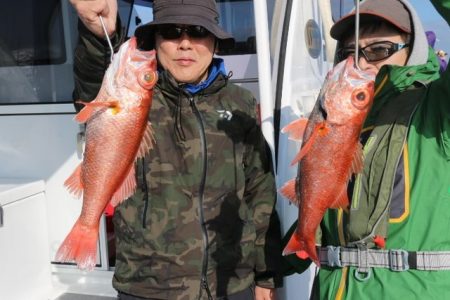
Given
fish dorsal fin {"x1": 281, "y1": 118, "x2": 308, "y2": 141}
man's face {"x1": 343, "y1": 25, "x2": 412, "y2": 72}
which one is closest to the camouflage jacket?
fish dorsal fin {"x1": 281, "y1": 118, "x2": 308, "y2": 141}

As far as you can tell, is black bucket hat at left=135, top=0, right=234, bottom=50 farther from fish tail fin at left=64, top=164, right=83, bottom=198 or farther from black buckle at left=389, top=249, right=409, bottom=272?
black buckle at left=389, top=249, right=409, bottom=272

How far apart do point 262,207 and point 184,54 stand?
0.85 m

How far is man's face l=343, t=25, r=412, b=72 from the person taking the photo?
200 cm

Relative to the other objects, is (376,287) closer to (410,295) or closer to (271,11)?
(410,295)

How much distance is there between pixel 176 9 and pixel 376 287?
4.62 ft

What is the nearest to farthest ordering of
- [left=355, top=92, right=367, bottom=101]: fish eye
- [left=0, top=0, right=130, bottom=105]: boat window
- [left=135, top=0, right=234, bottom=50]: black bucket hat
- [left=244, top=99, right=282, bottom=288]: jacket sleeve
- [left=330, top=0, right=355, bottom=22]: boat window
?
[left=355, top=92, right=367, bottom=101]: fish eye, [left=135, top=0, right=234, bottom=50]: black bucket hat, [left=244, top=99, right=282, bottom=288]: jacket sleeve, [left=0, top=0, right=130, bottom=105]: boat window, [left=330, top=0, right=355, bottom=22]: boat window

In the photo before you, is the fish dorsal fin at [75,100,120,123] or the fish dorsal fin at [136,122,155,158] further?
the fish dorsal fin at [136,122,155,158]

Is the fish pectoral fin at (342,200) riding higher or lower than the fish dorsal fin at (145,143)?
lower

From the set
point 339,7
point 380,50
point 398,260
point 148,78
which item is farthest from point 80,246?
point 339,7

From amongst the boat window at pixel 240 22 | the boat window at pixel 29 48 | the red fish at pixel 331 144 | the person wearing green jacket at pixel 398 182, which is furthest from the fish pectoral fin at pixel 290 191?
the boat window at pixel 29 48

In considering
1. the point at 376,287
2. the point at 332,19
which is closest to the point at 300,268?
the point at 376,287

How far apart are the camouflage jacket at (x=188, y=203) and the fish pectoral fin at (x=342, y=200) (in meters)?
0.66

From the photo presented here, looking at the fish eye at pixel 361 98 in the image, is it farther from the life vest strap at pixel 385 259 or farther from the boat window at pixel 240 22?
the boat window at pixel 240 22

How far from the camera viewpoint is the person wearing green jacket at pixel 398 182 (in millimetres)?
1829
